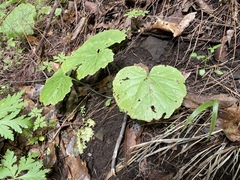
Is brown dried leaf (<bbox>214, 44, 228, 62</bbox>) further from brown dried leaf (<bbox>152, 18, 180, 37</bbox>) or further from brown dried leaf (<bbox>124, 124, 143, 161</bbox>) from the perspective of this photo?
brown dried leaf (<bbox>124, 124, 143, 161</bbox>)

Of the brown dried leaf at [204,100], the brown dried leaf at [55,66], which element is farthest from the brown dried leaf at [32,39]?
the brown dried leaf at [204,100]

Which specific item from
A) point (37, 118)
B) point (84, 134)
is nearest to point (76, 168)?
point (84, 134)

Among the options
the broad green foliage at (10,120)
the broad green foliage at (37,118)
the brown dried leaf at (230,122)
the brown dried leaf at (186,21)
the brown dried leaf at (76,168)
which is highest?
the brown dried leaf at (186,21)

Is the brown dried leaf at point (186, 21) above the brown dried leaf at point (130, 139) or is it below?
above

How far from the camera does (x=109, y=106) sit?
1.97 meters

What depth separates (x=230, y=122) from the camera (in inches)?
56.8

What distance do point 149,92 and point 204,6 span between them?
1.10m

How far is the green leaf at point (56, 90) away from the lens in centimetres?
189

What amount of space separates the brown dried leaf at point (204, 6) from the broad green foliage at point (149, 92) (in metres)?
0.83

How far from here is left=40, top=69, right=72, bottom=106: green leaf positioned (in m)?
1.89

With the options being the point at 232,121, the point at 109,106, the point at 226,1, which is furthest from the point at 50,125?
the point at 226,1

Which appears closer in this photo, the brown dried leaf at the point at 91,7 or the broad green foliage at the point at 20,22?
the brown dried leaf at the point at 91,7

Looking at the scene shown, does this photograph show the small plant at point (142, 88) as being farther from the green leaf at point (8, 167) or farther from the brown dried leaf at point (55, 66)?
the brown dried leaf at point (55, 66)

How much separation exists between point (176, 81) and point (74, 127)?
0.97 m
